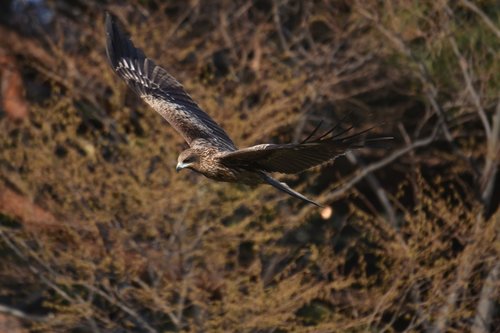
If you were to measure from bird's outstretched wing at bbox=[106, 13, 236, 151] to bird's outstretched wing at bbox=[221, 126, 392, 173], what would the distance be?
3.80 feet

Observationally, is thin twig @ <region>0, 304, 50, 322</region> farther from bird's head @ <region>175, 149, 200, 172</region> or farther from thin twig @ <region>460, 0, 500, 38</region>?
thin twig @ <region>460, 0, 500, 38</region>

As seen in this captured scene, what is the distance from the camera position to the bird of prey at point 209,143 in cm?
641

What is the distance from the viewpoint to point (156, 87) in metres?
8.93

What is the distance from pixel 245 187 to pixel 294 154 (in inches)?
204

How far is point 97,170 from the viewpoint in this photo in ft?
38.2

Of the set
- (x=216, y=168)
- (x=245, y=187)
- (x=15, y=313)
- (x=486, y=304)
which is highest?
(x=216, y=168)

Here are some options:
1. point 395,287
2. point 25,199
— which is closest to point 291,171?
point 395,287

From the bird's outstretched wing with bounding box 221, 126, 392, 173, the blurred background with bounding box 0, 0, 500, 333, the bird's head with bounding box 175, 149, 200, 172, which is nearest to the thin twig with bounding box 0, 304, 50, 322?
the blurred background with bounding box 0, 0, 500, 333

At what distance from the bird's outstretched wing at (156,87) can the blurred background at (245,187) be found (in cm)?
153

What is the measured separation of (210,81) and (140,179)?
10.9 feet

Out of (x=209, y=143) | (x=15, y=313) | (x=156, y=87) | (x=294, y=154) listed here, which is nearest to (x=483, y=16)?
(x=156, y=87)

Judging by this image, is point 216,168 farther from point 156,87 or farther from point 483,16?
point 483,16

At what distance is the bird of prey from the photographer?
641cm

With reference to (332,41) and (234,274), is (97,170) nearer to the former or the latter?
(234,274)
